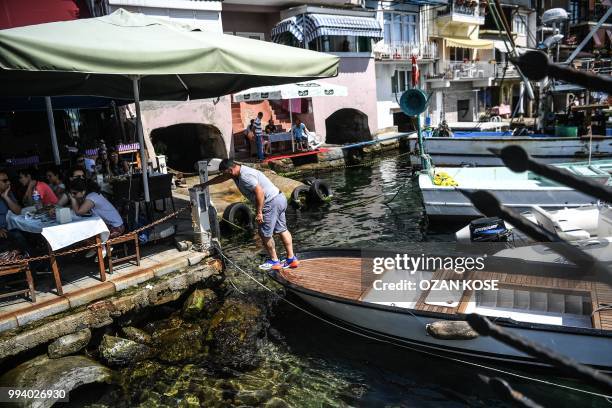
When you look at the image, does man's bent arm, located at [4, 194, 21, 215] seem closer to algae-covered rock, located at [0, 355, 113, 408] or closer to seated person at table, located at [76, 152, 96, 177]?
algae-covered rock, located at [0, 355, 113, 408]

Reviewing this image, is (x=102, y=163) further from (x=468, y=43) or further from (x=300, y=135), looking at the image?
(x=468, y=43)

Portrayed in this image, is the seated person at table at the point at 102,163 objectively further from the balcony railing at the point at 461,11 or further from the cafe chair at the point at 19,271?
the balcony railing at the point at 461,11

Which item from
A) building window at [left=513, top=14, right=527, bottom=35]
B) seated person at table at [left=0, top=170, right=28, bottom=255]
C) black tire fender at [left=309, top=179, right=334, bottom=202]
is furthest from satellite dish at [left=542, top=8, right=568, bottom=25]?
building window at [left=513, top=14, right=527, bottom=35]

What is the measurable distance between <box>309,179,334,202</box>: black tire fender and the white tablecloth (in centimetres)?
982

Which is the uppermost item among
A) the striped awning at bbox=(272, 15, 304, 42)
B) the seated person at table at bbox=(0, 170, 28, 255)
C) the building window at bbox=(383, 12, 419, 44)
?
the building window at bbox=(383, 12, 419, 44)

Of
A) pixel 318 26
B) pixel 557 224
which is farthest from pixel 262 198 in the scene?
pixel 318 26

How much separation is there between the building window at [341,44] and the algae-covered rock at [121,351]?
74.2 feet

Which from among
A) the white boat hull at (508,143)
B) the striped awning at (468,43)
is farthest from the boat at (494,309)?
the striped awning at (468,43)

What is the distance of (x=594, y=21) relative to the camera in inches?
1873

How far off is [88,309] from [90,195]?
1752 millimetres

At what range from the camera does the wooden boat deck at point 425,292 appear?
19.6 feet

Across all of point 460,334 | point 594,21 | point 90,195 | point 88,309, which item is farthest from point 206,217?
point 594,21

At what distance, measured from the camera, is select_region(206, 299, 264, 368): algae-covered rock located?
6.80m

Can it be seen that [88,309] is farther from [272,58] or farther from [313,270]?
[272,58]
